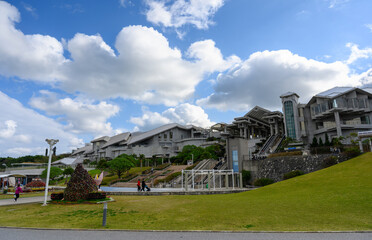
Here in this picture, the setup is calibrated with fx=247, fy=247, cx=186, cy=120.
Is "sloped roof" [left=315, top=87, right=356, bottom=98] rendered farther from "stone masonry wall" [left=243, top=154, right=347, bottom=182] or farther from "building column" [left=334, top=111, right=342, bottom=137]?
"stone masonry wall" [left=243, top=154, right=347, bottom=182]

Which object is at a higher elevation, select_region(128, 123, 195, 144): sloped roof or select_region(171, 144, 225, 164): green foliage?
select_region(128, 123, 195, 144): sloped roof

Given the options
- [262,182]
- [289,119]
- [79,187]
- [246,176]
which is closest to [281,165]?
[262,182]

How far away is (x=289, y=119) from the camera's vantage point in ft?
171

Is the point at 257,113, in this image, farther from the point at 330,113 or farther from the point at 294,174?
the point at 294,174

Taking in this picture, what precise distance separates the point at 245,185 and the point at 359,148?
12.9m

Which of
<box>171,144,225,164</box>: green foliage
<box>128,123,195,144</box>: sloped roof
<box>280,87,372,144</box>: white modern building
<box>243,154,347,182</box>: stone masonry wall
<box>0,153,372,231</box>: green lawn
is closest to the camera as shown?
<box>0,153,372,231</box>: green lawn

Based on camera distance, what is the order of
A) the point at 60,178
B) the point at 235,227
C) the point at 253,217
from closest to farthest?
the point at 235,227
the point at 253,217
the point at 60,178

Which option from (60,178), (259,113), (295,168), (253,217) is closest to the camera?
(253,217)

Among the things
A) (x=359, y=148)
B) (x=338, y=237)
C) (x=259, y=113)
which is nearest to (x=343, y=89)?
(x=259, y=113)

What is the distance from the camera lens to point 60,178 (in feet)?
186

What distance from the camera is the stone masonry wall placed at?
88.7 feet

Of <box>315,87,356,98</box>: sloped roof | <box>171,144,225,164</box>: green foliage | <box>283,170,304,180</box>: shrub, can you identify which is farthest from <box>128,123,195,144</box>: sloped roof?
<box>283,170,304,180</box>: shrub

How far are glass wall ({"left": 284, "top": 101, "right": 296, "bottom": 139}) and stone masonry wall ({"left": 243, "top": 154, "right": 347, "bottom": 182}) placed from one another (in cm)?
2436

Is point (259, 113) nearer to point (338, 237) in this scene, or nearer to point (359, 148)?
point (359, 148)
